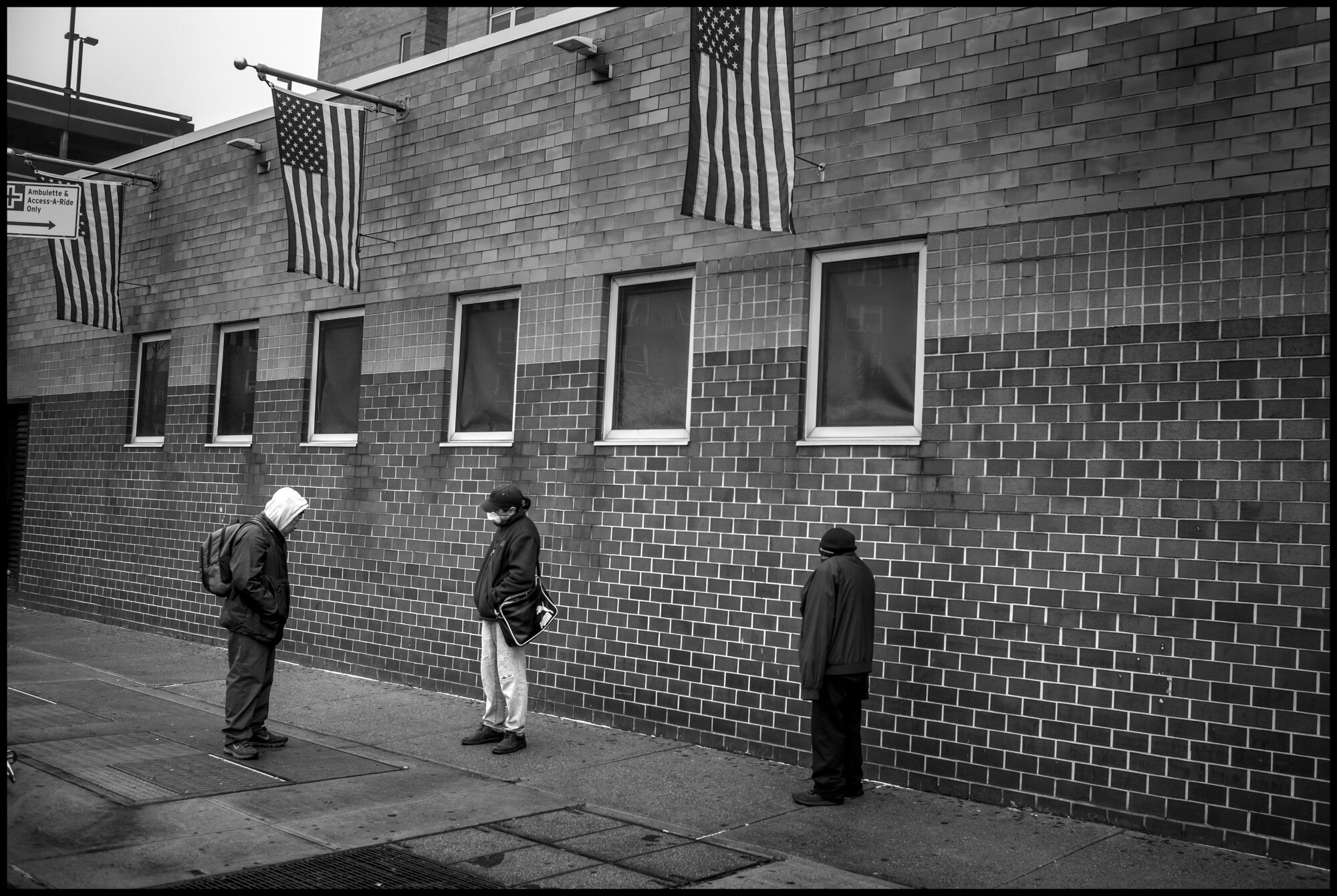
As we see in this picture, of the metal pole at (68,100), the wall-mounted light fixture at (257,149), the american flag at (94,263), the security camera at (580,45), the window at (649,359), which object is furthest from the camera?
the metal pole at (68,100)

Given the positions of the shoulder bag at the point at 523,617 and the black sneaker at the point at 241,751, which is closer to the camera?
the black sneaker at the point at 241,751

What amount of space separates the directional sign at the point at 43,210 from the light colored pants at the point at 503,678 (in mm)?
3781

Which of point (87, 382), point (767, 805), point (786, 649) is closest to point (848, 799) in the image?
point (767, 805)

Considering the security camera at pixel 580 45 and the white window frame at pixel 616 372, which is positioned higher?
the security camera at pixel 580 45

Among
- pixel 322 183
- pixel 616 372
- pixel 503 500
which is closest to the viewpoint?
pixel 503 500

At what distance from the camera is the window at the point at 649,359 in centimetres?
965

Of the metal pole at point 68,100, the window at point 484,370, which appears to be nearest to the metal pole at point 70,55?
the metal pole at point 68,100

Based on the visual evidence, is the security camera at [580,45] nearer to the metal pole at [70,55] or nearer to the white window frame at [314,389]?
the white window frame at [314,389]

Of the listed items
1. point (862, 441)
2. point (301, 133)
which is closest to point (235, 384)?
point (301, 133)

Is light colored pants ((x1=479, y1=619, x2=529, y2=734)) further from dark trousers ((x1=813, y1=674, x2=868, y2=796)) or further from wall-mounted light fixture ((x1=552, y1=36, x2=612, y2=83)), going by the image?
wall-mounted light fixture ((x1=552, y1=36, x2=612, y2=83))

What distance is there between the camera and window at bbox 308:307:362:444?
12430 millimetres

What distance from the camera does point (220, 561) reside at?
27.0 feet

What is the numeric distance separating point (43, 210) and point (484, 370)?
4.63 metres

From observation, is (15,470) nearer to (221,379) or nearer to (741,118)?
(221,379)
